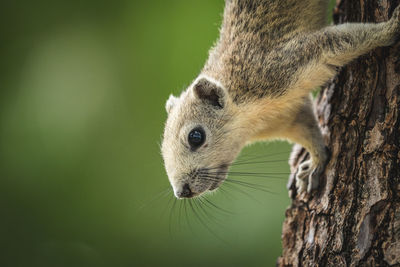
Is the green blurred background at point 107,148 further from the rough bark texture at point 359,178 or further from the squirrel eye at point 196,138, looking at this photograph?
the rough bark texture at point 359,178

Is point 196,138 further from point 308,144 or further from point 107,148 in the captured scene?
point 107,148

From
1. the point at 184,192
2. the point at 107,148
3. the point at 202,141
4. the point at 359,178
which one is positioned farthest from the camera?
the point at 107,148

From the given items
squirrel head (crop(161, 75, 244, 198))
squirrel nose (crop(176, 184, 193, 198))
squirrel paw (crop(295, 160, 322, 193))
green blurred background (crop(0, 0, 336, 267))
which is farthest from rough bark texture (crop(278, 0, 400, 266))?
green blurred background (crop(0, 0, 336, 267))

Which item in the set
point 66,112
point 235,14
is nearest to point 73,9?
point 66,112

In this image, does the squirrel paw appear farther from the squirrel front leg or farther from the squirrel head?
the squirrel head

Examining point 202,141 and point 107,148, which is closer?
point 202,141


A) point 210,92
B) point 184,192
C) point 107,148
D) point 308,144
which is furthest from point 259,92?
point 107,148

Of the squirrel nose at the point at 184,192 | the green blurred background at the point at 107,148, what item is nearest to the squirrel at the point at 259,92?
the squirrel nose at the point at 184,192
